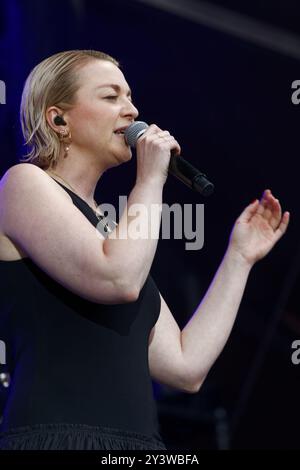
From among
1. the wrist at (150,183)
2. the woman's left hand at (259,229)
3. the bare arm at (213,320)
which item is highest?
the wrist at (150,183)

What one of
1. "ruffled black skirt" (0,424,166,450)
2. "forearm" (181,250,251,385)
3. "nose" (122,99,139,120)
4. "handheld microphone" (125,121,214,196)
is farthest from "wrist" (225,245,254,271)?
"ruffled black skirt" (0,424,166,450)

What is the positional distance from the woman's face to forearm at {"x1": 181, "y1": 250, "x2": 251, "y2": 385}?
12.0 inches

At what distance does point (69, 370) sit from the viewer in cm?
118

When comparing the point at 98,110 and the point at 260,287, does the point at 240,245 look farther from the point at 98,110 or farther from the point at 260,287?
the point at 260,287

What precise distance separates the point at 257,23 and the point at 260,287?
1251 millimetres

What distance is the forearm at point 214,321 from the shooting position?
57.9 inches

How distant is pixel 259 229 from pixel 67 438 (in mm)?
617

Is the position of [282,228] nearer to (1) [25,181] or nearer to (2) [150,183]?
(2) [150,183]

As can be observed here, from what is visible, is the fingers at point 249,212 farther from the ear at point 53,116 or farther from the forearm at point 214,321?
the ear at point 53,116

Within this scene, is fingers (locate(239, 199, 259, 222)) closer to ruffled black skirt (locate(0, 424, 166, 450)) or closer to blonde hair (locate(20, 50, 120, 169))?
blonde hair (locate(20, 50, 120, 169))

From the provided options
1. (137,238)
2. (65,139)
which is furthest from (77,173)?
(137,238)

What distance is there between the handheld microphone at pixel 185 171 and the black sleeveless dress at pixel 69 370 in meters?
0.23

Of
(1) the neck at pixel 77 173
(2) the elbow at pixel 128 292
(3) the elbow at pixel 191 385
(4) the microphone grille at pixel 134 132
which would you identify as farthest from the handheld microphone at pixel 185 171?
(3) the elbow at pixel 191 385

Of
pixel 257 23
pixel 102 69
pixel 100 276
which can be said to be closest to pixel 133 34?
pixel 257 23
